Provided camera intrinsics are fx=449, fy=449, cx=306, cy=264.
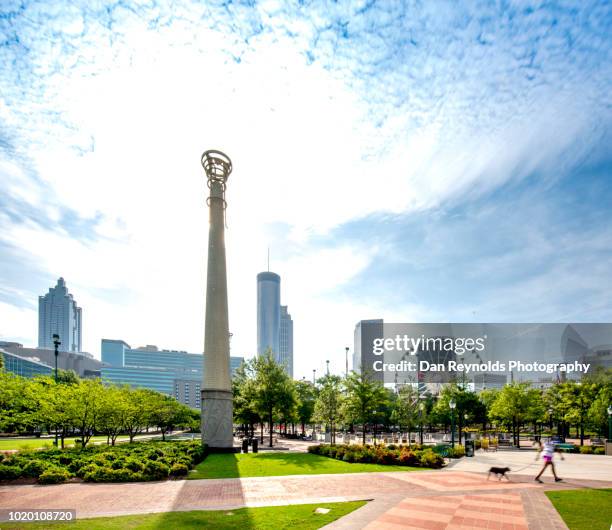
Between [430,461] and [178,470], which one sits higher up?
[178,470]

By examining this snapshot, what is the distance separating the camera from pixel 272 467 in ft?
80.2

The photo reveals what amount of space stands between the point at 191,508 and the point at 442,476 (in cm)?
1240

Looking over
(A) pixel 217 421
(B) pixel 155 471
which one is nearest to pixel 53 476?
(B) pixel 155 471

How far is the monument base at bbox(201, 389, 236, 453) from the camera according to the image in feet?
111

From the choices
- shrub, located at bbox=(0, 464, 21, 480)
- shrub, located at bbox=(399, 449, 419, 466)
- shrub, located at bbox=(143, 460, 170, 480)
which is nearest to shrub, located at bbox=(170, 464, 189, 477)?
shrub, located at bbox=(143, 460, 170, 480)

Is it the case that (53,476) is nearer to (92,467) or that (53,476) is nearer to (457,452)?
(92,467)

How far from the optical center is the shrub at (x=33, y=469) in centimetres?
1944

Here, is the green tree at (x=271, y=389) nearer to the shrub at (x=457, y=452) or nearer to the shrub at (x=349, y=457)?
the shrub at (x=349, y=457)

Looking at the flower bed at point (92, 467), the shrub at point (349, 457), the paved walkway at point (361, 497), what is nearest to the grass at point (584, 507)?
the paved walkway at point (361, 497)

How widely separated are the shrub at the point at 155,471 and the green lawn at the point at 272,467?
1186 millimetres

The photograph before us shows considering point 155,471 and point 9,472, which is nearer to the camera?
point 9,472

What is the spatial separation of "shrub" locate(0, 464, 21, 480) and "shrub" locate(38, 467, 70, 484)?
45.1 inches

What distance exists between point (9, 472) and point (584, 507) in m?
21.9

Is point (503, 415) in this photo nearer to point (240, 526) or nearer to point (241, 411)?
point (241, 411)
